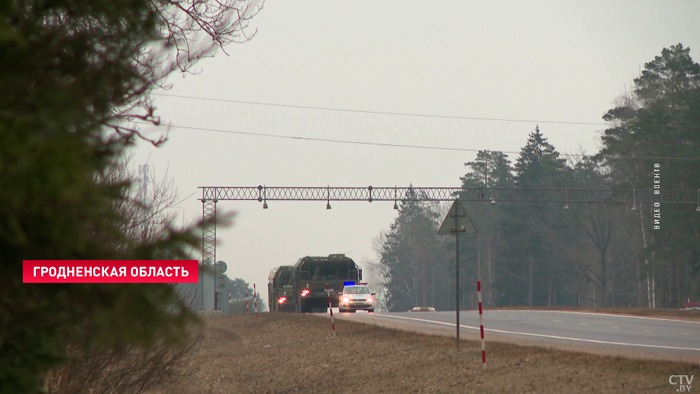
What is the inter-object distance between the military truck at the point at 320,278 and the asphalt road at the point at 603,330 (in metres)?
12.7

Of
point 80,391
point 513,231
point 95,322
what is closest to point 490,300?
point 513,231

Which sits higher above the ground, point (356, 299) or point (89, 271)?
point (89, 271)

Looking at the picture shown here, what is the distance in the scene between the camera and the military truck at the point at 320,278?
142 ft

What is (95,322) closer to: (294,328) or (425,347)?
(425,347)

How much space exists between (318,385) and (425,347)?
3086 millimetres

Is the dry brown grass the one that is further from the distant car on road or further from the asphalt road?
the distant car on road

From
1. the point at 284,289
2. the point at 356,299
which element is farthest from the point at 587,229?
the point at 356,299

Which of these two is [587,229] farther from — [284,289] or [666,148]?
[284,289]

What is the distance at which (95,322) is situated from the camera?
286 cm

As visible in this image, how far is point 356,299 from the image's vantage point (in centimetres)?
4016

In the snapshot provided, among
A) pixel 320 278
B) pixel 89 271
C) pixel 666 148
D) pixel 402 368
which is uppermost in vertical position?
pixel 666 148

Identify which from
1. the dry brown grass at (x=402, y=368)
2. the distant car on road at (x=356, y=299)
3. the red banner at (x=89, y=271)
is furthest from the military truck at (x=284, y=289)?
the red banner at (x=89, y=271)

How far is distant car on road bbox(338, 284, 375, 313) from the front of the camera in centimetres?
3994

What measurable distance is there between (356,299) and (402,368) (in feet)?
81.8
